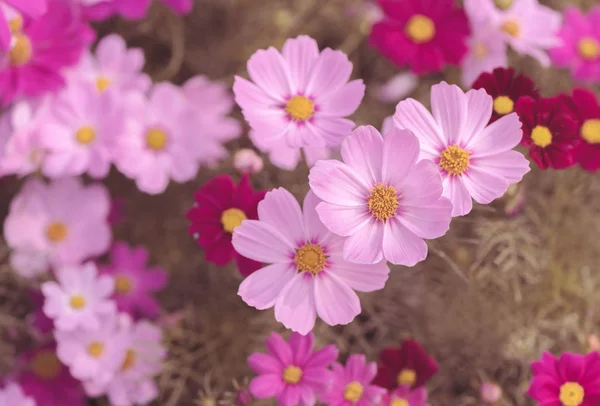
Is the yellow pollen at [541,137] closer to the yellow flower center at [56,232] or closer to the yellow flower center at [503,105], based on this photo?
the yellow flower center at [503,105]

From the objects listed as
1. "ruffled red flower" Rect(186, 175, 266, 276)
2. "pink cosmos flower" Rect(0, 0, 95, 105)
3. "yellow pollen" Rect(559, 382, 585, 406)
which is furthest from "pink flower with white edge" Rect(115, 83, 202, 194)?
"yellow pollen" Rect(559, 382, 585, 406)

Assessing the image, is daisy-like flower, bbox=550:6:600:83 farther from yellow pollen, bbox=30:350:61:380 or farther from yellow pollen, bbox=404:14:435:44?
yellow pollen, bbox=30:350:61:380

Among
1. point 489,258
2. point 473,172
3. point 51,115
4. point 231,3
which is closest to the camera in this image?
point 473,172

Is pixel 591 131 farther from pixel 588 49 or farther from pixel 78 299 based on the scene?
pixel 78 299

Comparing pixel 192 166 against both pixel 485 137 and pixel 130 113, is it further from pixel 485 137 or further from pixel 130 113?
pixel 485 137

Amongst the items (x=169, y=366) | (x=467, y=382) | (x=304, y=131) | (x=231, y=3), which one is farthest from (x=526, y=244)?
(x=231, y=3)

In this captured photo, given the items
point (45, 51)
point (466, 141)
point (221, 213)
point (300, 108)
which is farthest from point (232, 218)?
point (45, 51)
